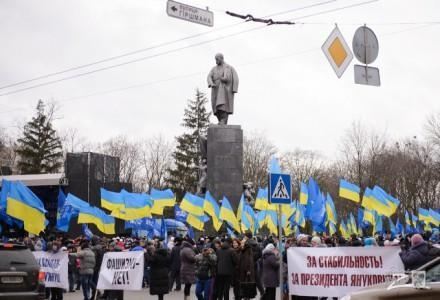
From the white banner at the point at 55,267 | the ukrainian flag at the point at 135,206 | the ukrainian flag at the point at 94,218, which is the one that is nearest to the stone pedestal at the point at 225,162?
the ukrainian flag at the point at 135,206

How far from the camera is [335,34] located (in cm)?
1473

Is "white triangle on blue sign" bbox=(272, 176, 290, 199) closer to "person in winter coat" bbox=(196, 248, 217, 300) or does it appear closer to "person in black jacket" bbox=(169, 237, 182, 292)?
"person in winter coat" bbox=(196, 248, 217, 300)

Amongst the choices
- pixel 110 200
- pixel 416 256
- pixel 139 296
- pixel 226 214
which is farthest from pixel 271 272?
pixel 110 200

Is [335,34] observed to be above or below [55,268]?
above

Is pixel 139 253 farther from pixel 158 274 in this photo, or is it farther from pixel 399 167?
pixel 399 167

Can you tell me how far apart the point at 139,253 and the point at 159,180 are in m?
67.8

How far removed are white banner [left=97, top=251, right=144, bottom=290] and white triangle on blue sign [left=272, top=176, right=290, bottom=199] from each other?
3903mm

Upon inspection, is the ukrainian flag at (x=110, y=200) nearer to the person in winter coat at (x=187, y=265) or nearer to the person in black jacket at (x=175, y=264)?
the person in black jacket at (x=175, y=264)

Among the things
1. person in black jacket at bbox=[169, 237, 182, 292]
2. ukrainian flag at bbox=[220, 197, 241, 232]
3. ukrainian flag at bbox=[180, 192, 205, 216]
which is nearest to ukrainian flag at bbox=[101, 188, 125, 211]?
ukrainian flag at bbox=[180, 192, 205, 216]

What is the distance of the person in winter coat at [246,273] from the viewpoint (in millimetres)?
15273

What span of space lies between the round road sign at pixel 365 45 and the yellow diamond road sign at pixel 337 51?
0.38 metres

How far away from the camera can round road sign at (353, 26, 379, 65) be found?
14227mm

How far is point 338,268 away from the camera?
1183 cm

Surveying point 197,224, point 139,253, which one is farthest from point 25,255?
point 197,224
